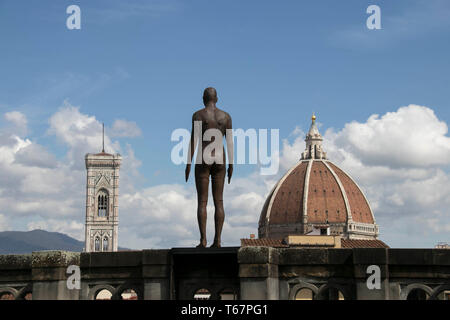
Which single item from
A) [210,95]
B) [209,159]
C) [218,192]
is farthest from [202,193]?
[210,95]

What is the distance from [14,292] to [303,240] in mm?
90019

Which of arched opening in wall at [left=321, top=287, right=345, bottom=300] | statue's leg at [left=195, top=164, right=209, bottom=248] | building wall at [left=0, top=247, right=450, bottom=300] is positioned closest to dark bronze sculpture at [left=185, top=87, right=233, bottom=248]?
statue's leg at [left=195, top=164, right=209, bottom=248]

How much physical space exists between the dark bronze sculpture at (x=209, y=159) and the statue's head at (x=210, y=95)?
21cm

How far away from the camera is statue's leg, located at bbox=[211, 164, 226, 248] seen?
12.8 meters

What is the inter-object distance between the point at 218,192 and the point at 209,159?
599mm

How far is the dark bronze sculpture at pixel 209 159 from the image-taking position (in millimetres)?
12727

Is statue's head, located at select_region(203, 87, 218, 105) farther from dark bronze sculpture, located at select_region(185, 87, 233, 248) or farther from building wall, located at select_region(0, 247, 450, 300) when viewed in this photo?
building wall, located at select_region(0, 247, 450, 300)

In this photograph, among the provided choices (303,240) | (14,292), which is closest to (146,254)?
(14,292)

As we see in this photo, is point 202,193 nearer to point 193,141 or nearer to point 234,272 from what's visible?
point 193,141

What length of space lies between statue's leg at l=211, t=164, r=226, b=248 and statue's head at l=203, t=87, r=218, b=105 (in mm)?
1164

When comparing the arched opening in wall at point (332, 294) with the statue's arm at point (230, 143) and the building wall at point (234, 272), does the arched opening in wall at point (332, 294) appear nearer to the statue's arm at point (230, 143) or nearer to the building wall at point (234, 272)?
the building wall at point (234, 272)

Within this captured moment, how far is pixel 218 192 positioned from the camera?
1285 centimetres
